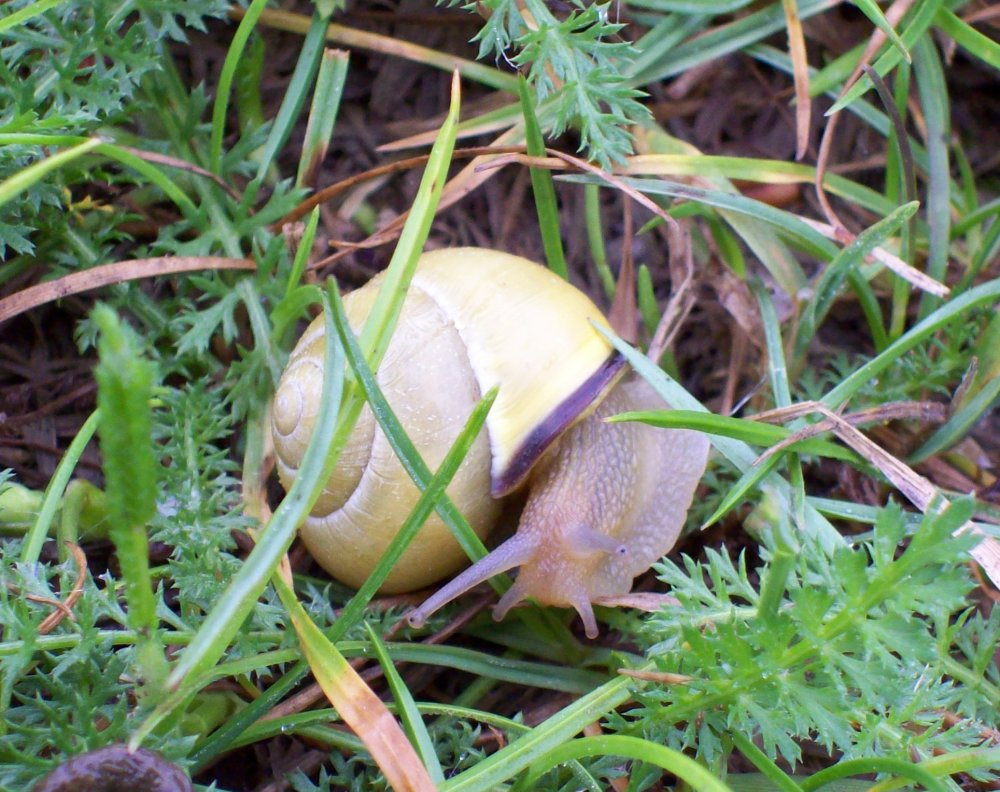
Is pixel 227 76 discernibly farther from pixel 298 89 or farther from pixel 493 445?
pixel 493 445

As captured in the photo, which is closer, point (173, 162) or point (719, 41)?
point (173, 162)

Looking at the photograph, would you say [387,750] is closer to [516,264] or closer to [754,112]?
[516,264]

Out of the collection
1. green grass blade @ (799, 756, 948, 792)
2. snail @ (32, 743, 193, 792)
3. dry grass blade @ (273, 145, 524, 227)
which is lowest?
green grass blade @ (799, 756, 948, 792)

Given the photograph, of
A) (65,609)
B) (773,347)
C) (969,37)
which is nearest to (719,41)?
(969,37)

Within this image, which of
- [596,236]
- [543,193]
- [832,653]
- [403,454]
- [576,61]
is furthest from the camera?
[596,236]

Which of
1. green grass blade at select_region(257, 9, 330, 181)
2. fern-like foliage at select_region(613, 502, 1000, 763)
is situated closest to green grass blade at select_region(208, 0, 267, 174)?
green grass blade at select_region(257, 9, 330, 181)

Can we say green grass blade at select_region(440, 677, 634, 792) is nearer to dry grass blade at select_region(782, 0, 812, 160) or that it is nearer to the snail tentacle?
the snail tentacle

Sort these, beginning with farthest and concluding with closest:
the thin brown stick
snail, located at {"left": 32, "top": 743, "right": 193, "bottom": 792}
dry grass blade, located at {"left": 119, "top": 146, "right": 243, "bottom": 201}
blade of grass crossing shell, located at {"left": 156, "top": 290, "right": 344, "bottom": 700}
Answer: dry grass blade, located at {"left": 119, "top": 146, "right": 243, "bottom": 201}, the thin brown stick, snail, located at {"left": 32, "top": 743, "right": 193, "bottom": 792}, blade of grass crossing shell, located at {"left": 156, "top": 290, "right": 344, "bottom": 700}

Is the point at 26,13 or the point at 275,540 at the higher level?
the point at 26,13
